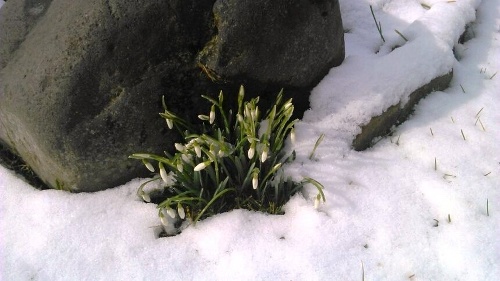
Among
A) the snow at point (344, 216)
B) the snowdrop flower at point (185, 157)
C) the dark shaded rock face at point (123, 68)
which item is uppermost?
the dark shaded rock face at point (123, 68)

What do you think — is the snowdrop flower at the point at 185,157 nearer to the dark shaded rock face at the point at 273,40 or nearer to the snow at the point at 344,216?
the snow at the point at 344,216

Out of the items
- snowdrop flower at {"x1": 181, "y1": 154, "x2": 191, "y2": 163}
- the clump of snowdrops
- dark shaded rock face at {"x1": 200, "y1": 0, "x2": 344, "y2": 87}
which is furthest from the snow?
snowdrop flower at {"x1": 181, "y1": 154, "x2": 191, "y2": 163}

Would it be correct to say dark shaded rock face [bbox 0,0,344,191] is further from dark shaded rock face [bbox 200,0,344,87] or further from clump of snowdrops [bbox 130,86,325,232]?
clump of snowdrops [bbox 130,86,325,232]

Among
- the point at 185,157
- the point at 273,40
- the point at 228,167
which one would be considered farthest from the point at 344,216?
the point at 273,40

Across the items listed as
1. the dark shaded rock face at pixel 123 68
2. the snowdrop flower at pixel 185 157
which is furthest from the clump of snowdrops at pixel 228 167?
the dark shaded rock face at pixel 123 68

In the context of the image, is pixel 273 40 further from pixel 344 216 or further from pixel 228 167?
pixel 344 216

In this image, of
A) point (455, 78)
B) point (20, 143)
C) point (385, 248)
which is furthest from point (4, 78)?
point (455, 78)
